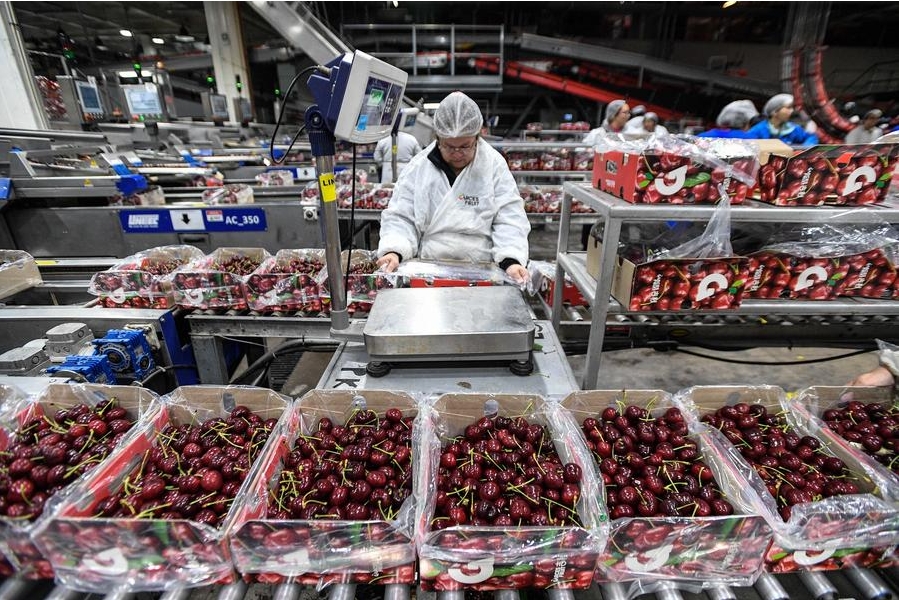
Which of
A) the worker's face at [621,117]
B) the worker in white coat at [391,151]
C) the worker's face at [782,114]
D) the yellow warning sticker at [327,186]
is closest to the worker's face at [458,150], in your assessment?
the yellow warning sticker at [327,186]

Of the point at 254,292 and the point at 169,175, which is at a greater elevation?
the point at 169,175

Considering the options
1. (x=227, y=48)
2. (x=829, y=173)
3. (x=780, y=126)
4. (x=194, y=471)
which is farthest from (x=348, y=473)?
(x=227, y=48)

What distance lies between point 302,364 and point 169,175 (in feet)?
9.60

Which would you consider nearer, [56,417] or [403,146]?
[56,417]

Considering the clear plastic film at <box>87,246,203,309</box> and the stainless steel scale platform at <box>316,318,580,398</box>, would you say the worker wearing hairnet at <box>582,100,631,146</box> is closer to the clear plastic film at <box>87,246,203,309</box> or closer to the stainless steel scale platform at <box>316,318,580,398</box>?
the stainless steel scale platform at <box>316,318,580,398</box>

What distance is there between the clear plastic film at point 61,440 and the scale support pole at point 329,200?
2.16 feet

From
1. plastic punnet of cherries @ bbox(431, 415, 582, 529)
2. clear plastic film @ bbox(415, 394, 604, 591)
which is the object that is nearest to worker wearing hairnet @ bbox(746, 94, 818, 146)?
plastic punnet of cherries @ bbox(431, 415, 582, 529)

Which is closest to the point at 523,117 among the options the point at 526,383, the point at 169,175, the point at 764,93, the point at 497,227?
the point at 764,93

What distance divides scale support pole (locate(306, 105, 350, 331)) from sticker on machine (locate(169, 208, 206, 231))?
86.9 inches

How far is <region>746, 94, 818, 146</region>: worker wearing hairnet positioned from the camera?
4559mm

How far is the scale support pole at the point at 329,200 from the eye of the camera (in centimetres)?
133

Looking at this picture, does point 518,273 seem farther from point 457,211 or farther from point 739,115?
point 739,115

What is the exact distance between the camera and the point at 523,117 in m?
12.4

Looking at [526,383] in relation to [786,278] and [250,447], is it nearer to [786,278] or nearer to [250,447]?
[250,447]
